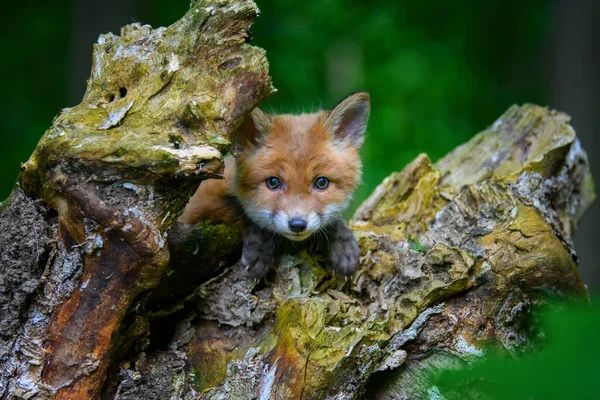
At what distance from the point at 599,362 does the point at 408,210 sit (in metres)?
3.26

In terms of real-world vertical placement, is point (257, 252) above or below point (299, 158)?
below

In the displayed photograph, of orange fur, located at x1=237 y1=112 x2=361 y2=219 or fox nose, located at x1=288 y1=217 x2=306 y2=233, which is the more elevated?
orange fur, located at x1=237 y1=112 x2=361 y2=219

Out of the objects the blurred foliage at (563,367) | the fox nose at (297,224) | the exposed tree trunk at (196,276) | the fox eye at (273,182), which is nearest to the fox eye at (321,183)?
the fox eye at (273,182)

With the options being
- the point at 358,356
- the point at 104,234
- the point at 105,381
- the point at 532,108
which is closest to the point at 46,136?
the point at 104,234

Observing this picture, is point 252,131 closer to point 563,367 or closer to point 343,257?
point 343,257

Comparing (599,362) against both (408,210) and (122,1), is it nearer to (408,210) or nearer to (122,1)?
(408,210)

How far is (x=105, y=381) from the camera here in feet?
8.63

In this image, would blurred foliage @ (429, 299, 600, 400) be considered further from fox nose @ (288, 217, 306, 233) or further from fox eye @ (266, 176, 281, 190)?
fox eye @ (266, 176, 281, 190)

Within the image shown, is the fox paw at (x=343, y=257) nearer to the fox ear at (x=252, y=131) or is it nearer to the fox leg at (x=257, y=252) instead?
the fox leg at (x=257, y=252)

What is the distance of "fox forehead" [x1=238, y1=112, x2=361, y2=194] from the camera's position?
3402 millimetres

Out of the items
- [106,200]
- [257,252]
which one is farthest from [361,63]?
[106,200]

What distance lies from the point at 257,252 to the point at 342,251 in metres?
0.56

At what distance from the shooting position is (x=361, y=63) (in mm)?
9180

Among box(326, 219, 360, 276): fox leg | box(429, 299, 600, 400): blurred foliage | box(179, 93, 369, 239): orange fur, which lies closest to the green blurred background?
box(179, 93, 369, 239): orange fur
